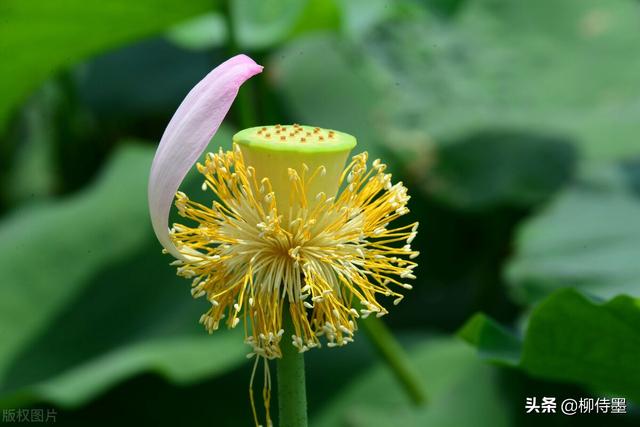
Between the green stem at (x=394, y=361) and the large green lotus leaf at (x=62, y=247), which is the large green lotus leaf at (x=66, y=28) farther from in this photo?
the green stem at (x=394, y=361)

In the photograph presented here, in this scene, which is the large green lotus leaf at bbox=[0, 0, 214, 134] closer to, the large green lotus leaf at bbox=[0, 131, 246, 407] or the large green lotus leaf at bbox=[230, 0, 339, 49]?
the large green lotus leaf at bbox=[230, 0, 339, 49]

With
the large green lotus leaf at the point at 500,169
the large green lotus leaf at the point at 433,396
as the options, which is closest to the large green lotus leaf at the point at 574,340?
the large green lotus leaf at the point at 433,396

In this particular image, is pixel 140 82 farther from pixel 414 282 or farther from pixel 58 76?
pixel 414 282

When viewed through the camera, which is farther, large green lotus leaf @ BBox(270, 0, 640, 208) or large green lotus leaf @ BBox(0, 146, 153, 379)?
large green lotus leaf @ BBox(270, 0, 640, 208)

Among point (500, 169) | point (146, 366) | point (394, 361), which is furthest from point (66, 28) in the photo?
point (500, 169)

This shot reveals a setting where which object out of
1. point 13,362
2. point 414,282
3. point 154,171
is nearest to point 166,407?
point 13,362

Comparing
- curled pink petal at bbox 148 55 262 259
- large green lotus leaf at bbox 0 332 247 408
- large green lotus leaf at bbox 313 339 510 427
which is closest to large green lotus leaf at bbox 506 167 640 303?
large green lotus leaf at bbox 313 339 510 427
